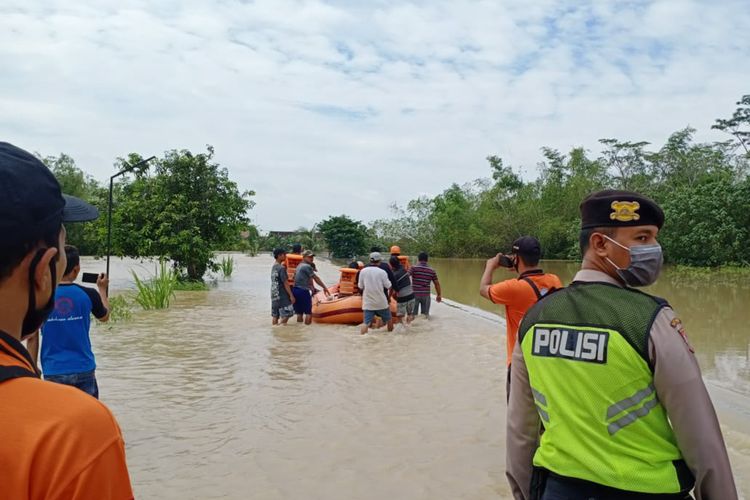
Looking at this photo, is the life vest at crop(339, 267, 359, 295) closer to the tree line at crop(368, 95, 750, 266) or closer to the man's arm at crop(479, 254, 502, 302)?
the man's arm at crop(479, 254, 502, 302)

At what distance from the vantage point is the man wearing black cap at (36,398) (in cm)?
97

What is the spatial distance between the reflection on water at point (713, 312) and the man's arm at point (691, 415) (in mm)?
7008

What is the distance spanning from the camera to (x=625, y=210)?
2127 mm

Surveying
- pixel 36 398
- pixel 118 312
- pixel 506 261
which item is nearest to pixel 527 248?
pixel 506 261

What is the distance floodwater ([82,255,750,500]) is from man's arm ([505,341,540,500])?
2.28 metres

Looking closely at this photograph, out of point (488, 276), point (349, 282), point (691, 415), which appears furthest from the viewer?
point (349, 282)

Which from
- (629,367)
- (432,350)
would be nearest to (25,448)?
(629,367)

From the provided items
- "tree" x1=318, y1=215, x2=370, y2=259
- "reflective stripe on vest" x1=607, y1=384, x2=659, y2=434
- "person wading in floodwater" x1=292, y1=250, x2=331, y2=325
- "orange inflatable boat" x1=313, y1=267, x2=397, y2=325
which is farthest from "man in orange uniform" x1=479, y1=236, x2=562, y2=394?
"tree" x1=318, y1=215, x2=370, y2=259

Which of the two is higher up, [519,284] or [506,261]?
[506,261]

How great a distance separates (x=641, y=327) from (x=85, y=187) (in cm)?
6277

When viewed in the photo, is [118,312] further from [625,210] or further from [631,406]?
[631,406]

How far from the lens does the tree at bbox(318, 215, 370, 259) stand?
46.8 meters

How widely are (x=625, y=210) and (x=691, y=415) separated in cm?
69

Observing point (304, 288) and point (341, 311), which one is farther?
point (341, 311)
